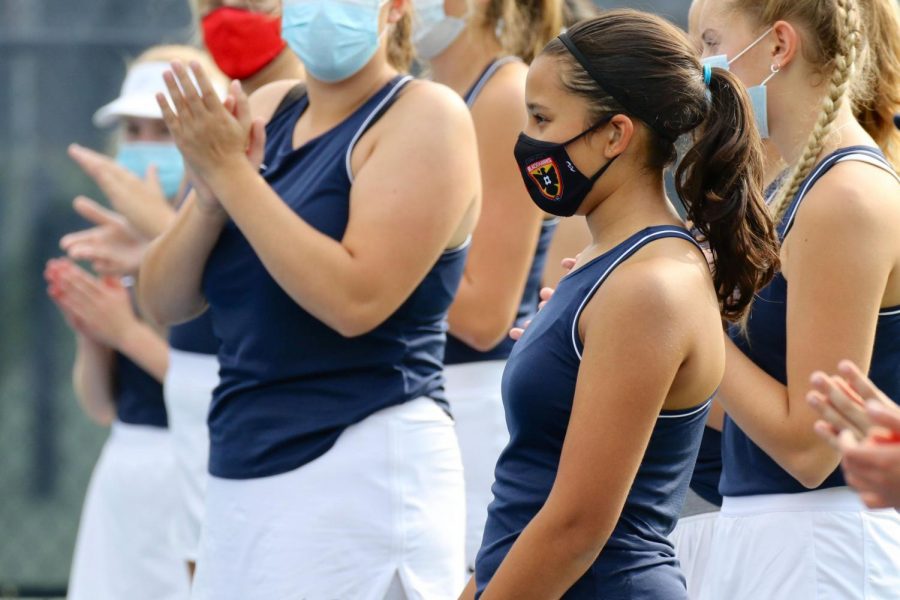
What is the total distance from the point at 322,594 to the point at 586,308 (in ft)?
2.65

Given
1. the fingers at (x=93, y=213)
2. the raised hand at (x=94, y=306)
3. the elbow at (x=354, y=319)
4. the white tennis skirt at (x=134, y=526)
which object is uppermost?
the elbow at (x=354, y=319)

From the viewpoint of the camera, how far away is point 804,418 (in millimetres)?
2209

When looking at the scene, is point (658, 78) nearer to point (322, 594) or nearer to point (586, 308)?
point (586, 308)

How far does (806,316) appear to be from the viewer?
2189 millimetres

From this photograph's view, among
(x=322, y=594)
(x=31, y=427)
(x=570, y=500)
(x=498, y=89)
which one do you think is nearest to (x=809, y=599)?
(x=570, y=500)

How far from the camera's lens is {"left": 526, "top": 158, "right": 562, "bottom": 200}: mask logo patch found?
6.75 feet

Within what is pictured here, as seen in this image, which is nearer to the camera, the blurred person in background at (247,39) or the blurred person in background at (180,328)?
→ the blurred person in background at (247,39)

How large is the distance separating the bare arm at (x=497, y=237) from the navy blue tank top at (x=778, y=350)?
2.66 ft

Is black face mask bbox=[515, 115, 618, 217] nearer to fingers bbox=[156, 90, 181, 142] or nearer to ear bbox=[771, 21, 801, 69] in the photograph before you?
ear bbox=[771, 21, 801, 69]

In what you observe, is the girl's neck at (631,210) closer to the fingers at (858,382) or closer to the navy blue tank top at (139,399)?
the fingers at (858,382)

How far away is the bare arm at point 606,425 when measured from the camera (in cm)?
186

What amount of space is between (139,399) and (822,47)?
255cm

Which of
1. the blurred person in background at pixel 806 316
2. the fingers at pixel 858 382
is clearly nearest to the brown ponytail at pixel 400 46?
the blurred person in background at pixel 806 316

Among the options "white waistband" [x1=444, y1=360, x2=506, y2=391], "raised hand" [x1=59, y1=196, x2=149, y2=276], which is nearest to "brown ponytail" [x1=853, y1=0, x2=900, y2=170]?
"white waistband" [x1=444, y1=360, x2=506, y2=391]
